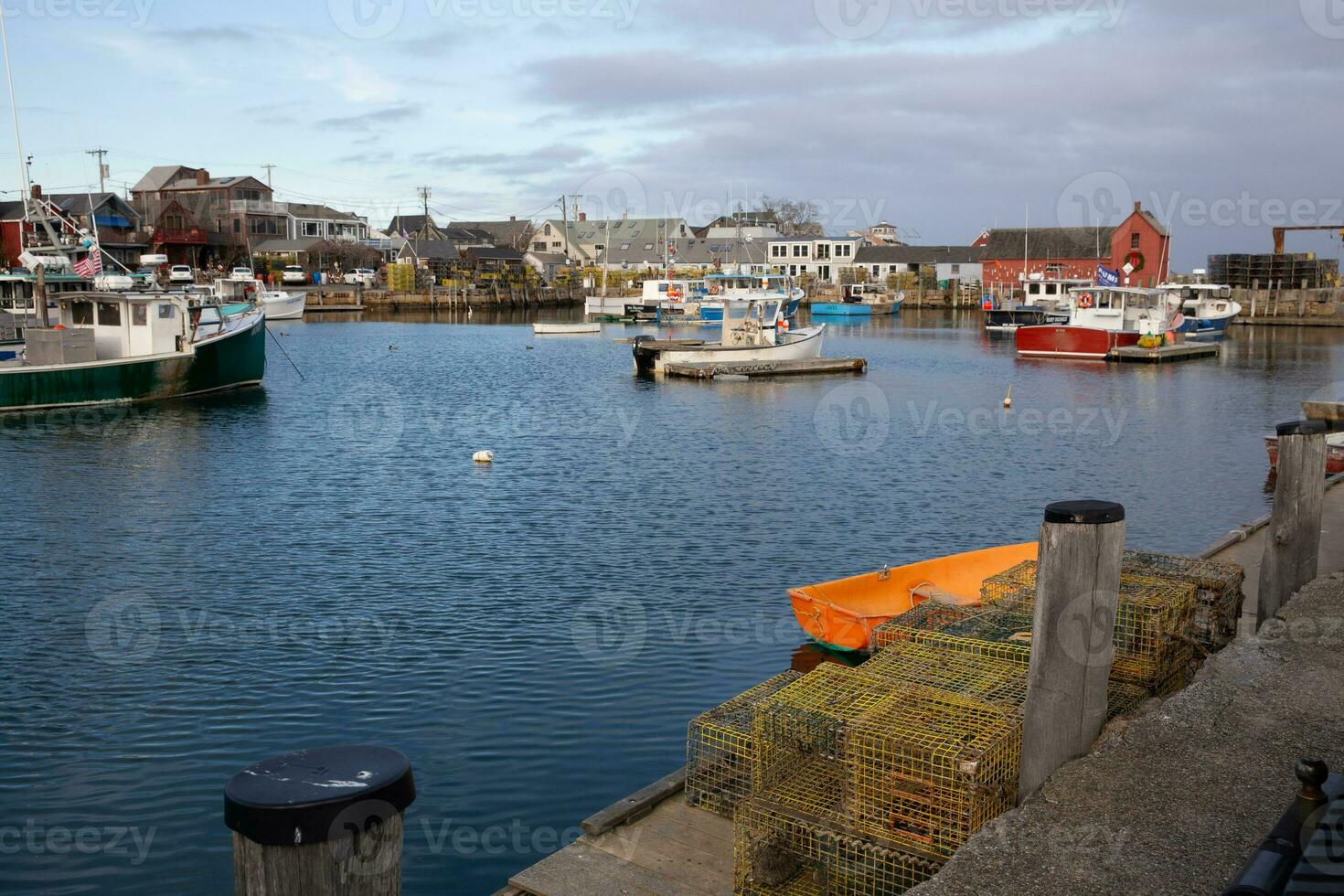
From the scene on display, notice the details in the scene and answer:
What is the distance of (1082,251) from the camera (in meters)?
101

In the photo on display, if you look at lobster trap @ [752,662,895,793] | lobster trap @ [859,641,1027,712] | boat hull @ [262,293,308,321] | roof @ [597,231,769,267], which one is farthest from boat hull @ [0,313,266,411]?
roof @ [597,231,769,267]

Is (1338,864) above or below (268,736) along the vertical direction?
above

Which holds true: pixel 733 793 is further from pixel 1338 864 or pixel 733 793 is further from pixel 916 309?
pixel 916 309

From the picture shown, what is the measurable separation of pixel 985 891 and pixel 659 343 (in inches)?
1686

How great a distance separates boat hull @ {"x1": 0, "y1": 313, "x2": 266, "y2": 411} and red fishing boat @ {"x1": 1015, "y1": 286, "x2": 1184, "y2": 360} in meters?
37.2

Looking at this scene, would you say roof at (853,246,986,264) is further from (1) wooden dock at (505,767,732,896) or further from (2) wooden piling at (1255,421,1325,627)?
(1) wooden dock at (505,767,732,896)

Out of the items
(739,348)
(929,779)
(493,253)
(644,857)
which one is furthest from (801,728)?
(493,253)

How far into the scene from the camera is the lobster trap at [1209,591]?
29.3ft

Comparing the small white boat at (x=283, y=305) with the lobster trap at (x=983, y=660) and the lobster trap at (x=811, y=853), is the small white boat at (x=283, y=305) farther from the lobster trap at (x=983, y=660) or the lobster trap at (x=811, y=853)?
Result: the lobster trap at (x=811, y=853)

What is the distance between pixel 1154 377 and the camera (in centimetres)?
4797

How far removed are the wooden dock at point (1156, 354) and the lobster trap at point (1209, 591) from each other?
47626mm

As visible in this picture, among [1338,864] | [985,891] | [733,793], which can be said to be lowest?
[733,793]

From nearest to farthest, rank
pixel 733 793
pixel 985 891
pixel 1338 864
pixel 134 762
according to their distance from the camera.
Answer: pixel 1338 864 < pixel 985 891 < pixel 733 793 < pixel 134 762

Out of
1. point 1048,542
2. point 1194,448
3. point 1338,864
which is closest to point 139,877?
point 1048,542
